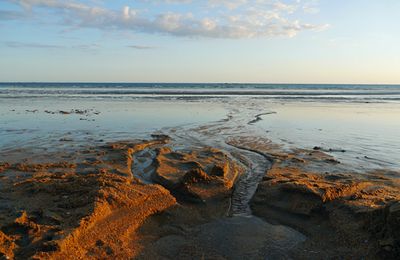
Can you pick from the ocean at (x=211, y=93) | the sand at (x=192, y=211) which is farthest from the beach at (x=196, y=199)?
the ocean at (x=211, y=93)

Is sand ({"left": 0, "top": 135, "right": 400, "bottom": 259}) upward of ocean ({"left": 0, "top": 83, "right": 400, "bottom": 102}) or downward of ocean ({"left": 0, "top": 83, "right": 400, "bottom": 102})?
upward

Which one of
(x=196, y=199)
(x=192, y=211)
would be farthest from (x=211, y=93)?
(x=192, y=211)

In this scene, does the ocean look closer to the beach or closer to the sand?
the beach

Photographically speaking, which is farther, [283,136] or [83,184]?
[283,136]

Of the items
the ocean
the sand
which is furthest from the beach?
the ocean

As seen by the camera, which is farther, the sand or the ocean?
the ocean

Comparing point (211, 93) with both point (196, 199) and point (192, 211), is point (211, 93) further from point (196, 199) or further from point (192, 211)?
point (192, 211)

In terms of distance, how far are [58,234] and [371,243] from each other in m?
4.01

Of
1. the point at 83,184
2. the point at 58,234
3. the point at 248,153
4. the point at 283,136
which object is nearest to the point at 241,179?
the point at 248,153

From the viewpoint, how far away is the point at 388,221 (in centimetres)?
460

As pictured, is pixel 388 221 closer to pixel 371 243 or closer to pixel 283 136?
pixel 371 243

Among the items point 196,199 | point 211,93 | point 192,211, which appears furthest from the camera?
point 211,93

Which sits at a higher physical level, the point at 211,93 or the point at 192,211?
the point at 192,211

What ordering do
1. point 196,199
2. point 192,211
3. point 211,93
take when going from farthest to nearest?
point 211,93 < point 196,199 < point 192,211
